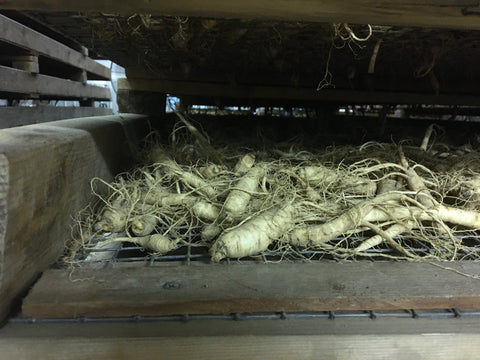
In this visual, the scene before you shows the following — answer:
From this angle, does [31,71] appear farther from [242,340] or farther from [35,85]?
[242,340]

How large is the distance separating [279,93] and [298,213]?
1.70 metres

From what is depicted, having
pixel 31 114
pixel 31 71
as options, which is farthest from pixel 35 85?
pixel 31 114

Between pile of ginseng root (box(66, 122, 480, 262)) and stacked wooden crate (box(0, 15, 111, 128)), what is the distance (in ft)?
4.40

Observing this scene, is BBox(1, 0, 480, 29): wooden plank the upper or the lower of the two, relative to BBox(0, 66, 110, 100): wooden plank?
upper

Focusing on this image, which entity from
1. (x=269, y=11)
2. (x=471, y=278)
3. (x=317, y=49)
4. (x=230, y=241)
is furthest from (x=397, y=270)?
(x=317, y=49)

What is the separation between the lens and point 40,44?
7.75 ft

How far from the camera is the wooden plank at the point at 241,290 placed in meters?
0.74

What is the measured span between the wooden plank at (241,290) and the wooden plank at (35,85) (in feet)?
5.96

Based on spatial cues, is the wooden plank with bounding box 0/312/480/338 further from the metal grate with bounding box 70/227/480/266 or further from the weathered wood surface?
the metal grate with bounding box 70/227/480/266

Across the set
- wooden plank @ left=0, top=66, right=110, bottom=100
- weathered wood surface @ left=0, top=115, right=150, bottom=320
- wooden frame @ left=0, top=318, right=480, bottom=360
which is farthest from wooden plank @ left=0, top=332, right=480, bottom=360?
wooden plank @ left=0, top=66, right=110, bottom=100

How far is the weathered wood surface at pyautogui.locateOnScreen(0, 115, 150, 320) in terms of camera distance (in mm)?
706

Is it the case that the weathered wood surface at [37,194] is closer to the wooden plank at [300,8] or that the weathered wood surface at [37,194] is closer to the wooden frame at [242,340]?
the wooden frame at [242,340]

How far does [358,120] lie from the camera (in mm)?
3928

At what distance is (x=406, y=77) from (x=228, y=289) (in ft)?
8.88
